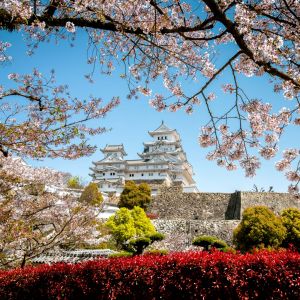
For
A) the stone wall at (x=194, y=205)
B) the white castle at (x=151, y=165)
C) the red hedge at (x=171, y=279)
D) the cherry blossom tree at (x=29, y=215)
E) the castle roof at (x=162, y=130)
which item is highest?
the castle roof at (x=162, y=130)

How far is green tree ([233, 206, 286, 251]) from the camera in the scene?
17.1m

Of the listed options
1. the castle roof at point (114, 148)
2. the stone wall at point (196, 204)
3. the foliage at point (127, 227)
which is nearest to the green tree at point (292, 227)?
the foliage at point (127, 227)

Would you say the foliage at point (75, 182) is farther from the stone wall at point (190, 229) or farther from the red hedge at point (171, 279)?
the red hedge at point (171, 279)

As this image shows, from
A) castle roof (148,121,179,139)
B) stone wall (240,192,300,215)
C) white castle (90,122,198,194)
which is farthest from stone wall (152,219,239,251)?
castle roof (148,121,179,139)

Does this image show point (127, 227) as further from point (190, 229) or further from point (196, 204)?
point (196, 204)

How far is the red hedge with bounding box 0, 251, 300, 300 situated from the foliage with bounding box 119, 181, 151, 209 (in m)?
24.0

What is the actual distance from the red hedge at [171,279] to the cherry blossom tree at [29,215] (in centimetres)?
62

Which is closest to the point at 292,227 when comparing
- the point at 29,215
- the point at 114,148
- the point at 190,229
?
the point at 190,229

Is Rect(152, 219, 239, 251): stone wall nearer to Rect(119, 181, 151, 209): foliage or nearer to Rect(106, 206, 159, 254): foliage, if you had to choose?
Rect(106, 206, 159, 254): foliage

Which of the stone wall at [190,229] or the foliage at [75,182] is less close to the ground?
the foliage at [75,182]

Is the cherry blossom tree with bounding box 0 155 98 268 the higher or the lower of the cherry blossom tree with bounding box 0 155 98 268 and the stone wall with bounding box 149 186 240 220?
the lower

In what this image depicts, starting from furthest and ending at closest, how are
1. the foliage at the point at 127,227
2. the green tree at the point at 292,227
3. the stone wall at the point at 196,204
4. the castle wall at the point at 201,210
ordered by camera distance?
1. the stone wall at the point at 196,204
2. the castle wall at the point at 201,210
3. the foliage at the point at 127,227
4. the green tree at the point at 292,227

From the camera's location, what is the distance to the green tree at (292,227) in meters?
17.6

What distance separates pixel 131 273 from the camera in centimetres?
612
